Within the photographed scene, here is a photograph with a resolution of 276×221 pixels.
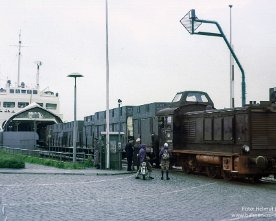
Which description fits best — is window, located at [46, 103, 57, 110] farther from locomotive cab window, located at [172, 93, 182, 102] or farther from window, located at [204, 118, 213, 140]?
window, located at [204, 118, 213, 140]

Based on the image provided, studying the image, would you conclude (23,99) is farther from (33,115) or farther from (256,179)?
(256,179)

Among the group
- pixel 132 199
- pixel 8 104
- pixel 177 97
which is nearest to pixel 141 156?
pixel 177 97

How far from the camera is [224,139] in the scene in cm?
2002

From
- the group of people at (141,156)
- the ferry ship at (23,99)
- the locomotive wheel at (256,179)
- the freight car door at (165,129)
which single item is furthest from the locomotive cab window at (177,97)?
the ferry ship at (23,99)

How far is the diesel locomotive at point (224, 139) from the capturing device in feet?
60.2

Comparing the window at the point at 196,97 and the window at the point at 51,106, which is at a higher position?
the window at the point at 51,106

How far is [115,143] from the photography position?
25859mm

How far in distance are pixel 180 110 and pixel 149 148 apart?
3989mm

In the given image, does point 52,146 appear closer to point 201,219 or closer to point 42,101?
point 42,101

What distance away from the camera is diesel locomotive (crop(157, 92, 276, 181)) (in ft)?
60.2

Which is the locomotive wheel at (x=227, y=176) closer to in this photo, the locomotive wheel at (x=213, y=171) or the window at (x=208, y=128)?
the locomotive wheel at (x=213, y=171)

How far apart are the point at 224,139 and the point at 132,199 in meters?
7.26

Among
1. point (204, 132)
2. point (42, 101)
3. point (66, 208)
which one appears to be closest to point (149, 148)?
point (204, 132)

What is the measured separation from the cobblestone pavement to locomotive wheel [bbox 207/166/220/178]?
1373 millimetres
